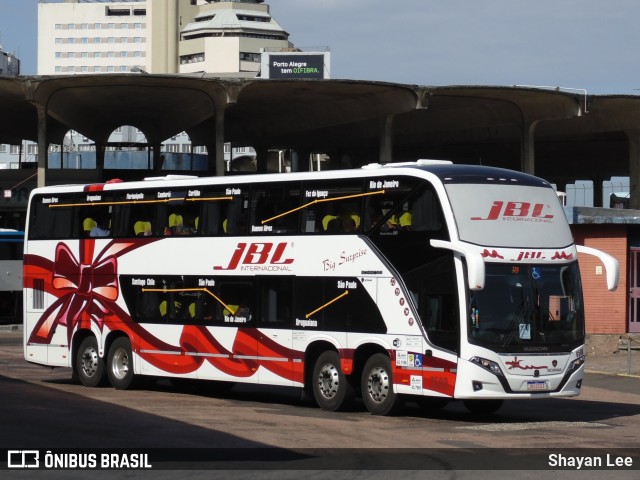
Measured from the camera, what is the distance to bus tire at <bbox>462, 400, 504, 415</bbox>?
66.4 feet

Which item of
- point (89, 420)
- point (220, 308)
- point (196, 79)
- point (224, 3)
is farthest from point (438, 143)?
point (224, 3)

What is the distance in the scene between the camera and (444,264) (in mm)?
18250

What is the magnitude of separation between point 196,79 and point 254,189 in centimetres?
3573

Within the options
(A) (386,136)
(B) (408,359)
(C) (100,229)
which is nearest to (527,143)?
(A) (386,136)

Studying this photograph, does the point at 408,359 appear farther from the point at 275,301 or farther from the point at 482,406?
the point at 275,301

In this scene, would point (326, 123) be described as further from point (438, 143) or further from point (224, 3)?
point (224, 3)

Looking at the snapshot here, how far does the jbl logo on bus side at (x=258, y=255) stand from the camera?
20.9 metres

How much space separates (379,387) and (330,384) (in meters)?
1.10

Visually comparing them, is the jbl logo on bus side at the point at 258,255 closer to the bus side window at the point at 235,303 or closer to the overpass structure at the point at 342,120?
the bus side window at the point at 235,303

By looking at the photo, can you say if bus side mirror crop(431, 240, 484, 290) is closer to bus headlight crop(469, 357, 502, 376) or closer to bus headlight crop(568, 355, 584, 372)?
bus headlight crop(469, 357, 502, 376)

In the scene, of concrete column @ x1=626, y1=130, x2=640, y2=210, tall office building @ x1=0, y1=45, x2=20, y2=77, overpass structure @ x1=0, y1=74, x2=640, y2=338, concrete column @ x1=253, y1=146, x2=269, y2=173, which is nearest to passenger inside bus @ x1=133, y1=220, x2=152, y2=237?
overpass structure @ x1=0, y1=74, x2=640, y2=338

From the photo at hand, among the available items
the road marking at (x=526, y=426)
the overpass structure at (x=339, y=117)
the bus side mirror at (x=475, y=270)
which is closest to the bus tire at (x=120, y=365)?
the road marking at (x=526, y=426)

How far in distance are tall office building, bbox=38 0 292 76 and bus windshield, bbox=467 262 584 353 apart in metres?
158

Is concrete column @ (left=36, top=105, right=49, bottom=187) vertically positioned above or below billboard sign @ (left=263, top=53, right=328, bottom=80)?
below
